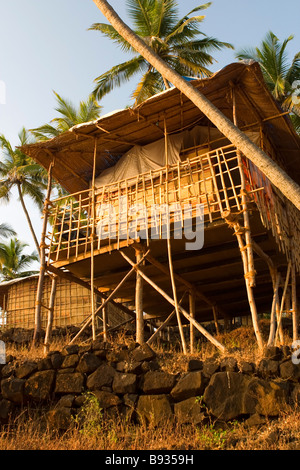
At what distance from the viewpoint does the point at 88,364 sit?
9.91 m

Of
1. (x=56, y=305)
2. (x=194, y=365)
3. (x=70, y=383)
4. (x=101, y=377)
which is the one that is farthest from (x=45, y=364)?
(x=56, y=305)

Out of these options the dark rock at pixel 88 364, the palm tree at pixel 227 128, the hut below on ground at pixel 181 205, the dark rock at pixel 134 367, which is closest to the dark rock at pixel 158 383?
the dark rock at pixel 134 367

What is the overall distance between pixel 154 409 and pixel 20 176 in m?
21.5

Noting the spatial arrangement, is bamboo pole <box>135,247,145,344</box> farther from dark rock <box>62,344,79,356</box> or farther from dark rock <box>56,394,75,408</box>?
dark rock <box>56,394,75,408</box>

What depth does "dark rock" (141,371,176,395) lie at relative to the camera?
9.13 meters

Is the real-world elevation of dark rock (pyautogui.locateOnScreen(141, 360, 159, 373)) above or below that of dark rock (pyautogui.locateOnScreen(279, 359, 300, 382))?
above

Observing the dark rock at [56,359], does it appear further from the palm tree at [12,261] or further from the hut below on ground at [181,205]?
the palm tree at [12,261]

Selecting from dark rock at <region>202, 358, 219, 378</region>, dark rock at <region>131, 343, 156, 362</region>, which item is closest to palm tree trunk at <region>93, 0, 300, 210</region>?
dark rock at <region>202, 358, 219, 378</region>

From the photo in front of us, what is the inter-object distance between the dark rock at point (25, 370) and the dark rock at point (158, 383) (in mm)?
2305

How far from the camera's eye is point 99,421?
9.02 metres

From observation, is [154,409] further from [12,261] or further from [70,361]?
[12,261]

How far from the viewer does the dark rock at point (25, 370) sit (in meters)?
10.2

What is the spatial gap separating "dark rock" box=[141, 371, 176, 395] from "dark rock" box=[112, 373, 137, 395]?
179 millimetres

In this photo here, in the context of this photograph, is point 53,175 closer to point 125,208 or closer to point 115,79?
point 125,208
